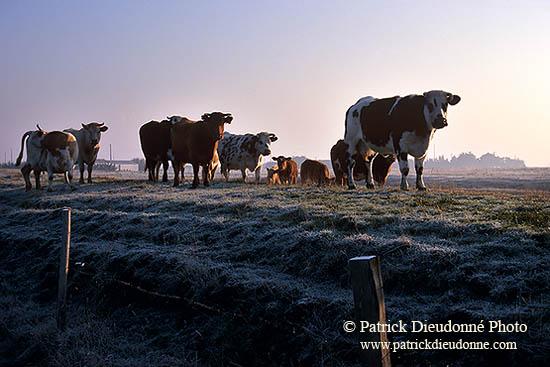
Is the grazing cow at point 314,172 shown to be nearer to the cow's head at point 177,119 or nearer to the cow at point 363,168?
the cow at point 363,168

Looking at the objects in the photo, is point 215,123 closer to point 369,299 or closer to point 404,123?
point 404,123

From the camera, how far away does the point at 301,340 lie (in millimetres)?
5191

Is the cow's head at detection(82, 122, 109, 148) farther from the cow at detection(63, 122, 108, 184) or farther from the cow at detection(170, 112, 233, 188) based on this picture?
the cow at detection(170, 112, 233, 188)

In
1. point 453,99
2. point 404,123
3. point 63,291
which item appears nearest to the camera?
point 63,291

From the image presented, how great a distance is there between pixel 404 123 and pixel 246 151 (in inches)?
410

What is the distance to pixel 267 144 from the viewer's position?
22000 millimetres

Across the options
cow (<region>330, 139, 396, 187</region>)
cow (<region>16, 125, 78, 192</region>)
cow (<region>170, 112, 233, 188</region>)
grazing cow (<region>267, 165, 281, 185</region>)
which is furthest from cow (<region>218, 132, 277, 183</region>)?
cow (<region>16, 125, 78, 192</region>)

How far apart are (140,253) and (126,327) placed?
1.81 meters

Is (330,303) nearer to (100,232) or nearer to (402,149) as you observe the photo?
(100,232)

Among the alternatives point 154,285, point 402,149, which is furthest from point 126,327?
point 402,149

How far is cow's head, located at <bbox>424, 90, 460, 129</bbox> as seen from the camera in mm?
12781

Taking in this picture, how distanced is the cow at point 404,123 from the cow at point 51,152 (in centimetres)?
1162


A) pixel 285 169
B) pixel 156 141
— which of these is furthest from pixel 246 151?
pixel 285 169

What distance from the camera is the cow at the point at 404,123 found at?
1305 cm
